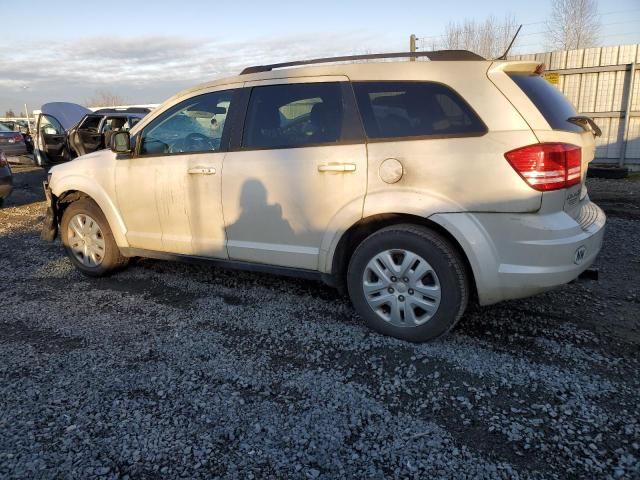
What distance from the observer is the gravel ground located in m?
2.16

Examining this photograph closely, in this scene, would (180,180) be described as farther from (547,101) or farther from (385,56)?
(547,101)

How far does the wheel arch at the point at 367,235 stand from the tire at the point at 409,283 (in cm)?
5

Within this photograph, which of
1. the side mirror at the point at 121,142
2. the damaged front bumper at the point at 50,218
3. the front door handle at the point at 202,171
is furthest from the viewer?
the damaged front bumper at the point at 50,218

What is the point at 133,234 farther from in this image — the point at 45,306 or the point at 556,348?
the point at 556,348

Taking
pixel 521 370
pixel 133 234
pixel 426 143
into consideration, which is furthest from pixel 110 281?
pixel 521 370

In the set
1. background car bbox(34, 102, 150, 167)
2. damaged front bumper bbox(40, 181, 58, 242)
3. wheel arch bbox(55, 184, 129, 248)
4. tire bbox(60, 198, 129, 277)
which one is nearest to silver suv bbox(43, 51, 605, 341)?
wheel arch bbox(55, 184, 129, 248)

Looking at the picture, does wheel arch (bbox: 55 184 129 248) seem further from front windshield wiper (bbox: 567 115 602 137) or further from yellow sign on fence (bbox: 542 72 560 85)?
yellow sign on fence (bbox: 542 72 560 85)

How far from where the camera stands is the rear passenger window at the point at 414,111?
291 cm

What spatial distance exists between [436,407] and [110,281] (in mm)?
3601

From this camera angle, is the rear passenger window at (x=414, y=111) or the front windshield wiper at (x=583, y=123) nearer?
the rear passenger window at (x=414, y=111)

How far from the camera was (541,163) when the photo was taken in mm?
2703

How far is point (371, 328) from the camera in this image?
3.40 metres

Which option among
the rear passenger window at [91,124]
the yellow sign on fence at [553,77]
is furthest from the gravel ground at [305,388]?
the yellow sign on fence at [553,77]

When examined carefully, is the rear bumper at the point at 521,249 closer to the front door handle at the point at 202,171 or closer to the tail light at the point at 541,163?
the tail light at the point at 541,163
